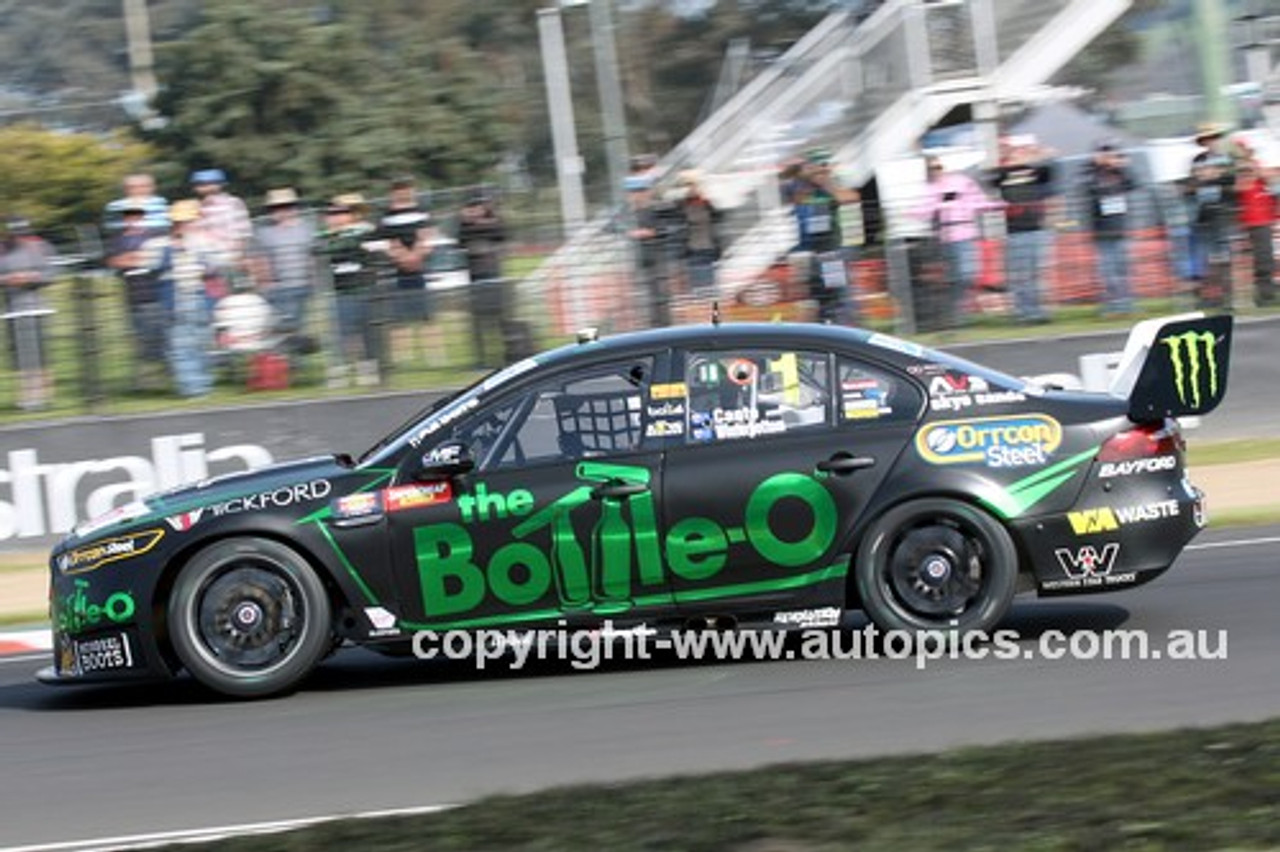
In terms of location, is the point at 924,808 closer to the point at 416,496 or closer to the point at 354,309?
the point at 416,496

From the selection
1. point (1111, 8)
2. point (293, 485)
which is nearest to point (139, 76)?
point (1111, 8)

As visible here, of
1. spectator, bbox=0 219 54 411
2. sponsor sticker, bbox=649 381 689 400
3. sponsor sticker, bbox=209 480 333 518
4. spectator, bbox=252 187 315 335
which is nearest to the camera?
sponsor sticker, bbox=209 480 333 518

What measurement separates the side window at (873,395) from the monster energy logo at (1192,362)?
43.9 inches

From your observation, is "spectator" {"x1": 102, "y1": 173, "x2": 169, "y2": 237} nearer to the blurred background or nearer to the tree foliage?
the blurred background

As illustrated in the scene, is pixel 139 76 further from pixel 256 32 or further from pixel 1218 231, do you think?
pixel 1218 231

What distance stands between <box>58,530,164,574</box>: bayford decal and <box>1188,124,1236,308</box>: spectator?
9732mm

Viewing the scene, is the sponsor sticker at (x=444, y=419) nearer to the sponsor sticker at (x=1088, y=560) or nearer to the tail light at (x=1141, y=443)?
the sponsor sticker at (x=1088, y=560)

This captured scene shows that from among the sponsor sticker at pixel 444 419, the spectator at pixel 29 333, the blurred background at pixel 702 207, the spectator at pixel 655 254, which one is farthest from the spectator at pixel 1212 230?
the spectator at pixel 29 333

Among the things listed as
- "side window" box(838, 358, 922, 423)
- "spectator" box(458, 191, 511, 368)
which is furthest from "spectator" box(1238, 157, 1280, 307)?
"side window" box(838, 358, 922, 423)

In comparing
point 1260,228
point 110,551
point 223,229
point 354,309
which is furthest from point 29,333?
point 1260,228

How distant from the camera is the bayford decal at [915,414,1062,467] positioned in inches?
353

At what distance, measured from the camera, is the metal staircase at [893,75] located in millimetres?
21750

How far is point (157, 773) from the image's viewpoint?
7.95 metres

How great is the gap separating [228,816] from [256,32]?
34.3 m
